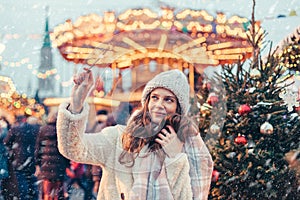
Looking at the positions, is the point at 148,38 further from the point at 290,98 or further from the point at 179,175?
the point at 290,98

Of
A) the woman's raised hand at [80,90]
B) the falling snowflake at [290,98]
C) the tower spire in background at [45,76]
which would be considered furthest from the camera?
the tower spire in background at [45,76]

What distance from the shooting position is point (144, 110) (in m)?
2.05

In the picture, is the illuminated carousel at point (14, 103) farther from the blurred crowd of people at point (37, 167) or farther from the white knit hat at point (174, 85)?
the white knit hat at point (174, 85)

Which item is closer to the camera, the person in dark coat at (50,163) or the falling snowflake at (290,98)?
the falling snowflake at (290,98)

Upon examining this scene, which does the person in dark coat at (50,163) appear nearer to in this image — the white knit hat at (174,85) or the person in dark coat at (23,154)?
the person in dark coat at (23,154)

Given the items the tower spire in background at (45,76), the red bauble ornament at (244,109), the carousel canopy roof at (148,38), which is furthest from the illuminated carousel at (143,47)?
the tower spire in background at (45,76)

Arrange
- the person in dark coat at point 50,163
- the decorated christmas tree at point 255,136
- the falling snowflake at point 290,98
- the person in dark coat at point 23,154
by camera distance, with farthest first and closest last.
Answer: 1. the person in dark coat at point 23,154
2. the person in dark coat at point 50,163
3. the decorated christmas tree at point 255,136
4. the falling snowflake at point 290,98

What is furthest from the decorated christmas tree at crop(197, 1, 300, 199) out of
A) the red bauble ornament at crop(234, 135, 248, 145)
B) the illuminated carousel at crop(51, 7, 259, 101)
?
the illuminated carousel at crop(51, 7, 259, 101)

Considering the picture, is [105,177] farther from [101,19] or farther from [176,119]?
[101,19]

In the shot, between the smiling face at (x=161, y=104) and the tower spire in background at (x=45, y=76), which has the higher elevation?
the smiling face at (x=161, y=104)

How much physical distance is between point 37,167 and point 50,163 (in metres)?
0.37

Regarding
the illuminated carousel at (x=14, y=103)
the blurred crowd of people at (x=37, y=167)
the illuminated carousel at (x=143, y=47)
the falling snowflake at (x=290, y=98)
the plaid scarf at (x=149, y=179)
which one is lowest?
the blurred crowd of people at (x=37, y=167)

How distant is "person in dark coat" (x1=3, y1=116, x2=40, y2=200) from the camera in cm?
414

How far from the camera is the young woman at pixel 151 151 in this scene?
2010 millimetres
